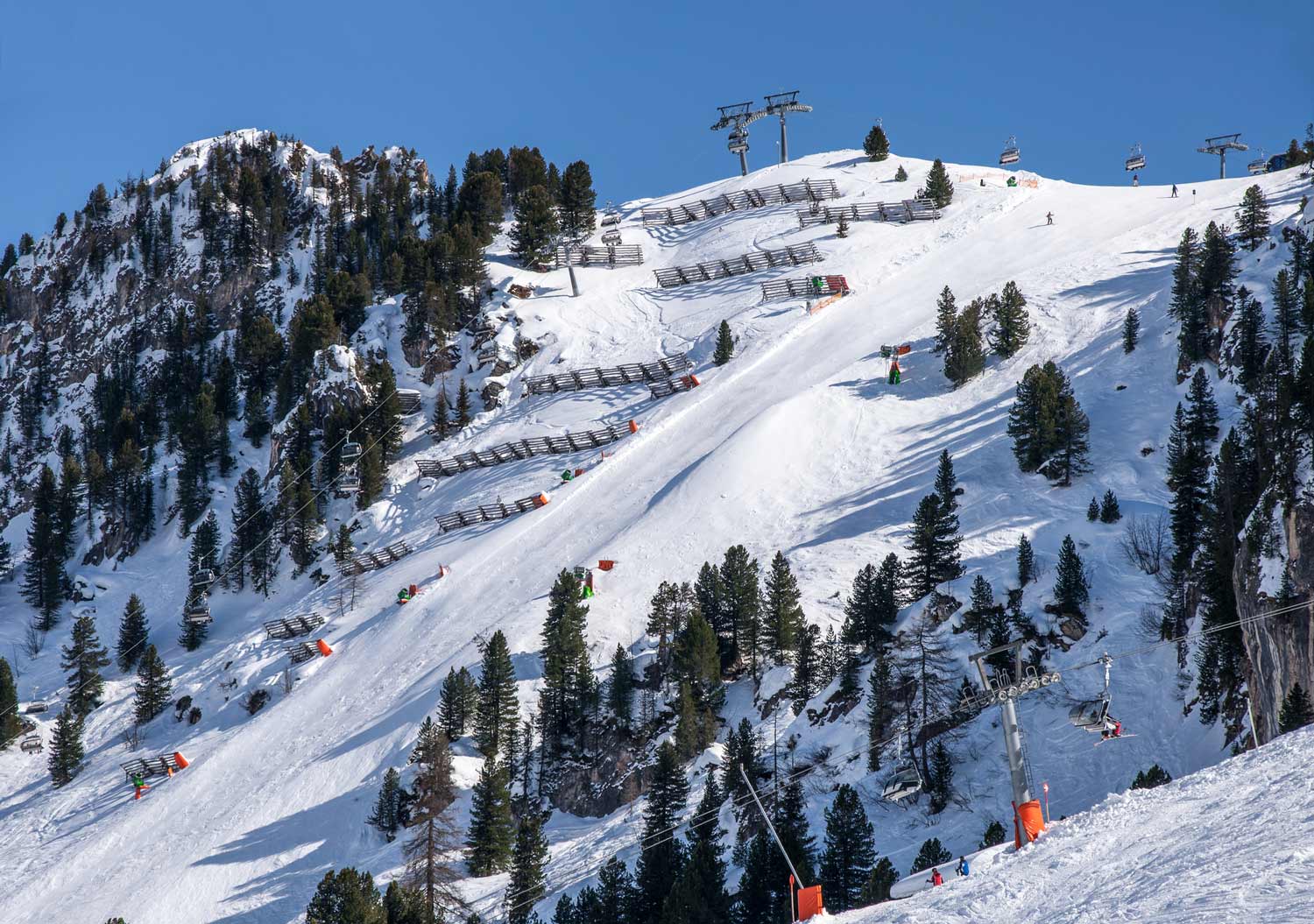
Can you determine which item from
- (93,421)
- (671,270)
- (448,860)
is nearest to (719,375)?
(671,270)

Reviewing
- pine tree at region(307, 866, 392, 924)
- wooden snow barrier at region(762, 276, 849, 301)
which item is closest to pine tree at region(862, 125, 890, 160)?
wooden snow barrier at region(762, 276, 849, 301)

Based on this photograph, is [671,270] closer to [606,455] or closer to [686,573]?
[606,455]

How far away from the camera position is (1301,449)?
130ft

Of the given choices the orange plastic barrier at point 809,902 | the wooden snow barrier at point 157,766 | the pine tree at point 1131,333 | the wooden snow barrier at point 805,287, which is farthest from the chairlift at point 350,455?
the orange plastic barrier at point 809,902

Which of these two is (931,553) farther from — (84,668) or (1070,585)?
(84,668)

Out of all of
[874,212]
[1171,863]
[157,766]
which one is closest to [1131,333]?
[874,212]

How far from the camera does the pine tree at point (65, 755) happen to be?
7025 cm

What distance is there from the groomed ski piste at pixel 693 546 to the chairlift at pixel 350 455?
3.33m

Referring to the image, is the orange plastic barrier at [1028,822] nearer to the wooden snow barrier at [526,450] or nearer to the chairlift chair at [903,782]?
the chairlift chair at [903,782]

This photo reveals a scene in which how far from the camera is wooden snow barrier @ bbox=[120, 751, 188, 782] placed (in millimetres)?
64188

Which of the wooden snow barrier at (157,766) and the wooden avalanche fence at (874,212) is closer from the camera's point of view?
the wooden snow barrier at (157,766)

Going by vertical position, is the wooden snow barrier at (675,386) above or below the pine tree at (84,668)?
above

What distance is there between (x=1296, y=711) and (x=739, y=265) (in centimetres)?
7427

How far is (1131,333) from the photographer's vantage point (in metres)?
A: 73.2
